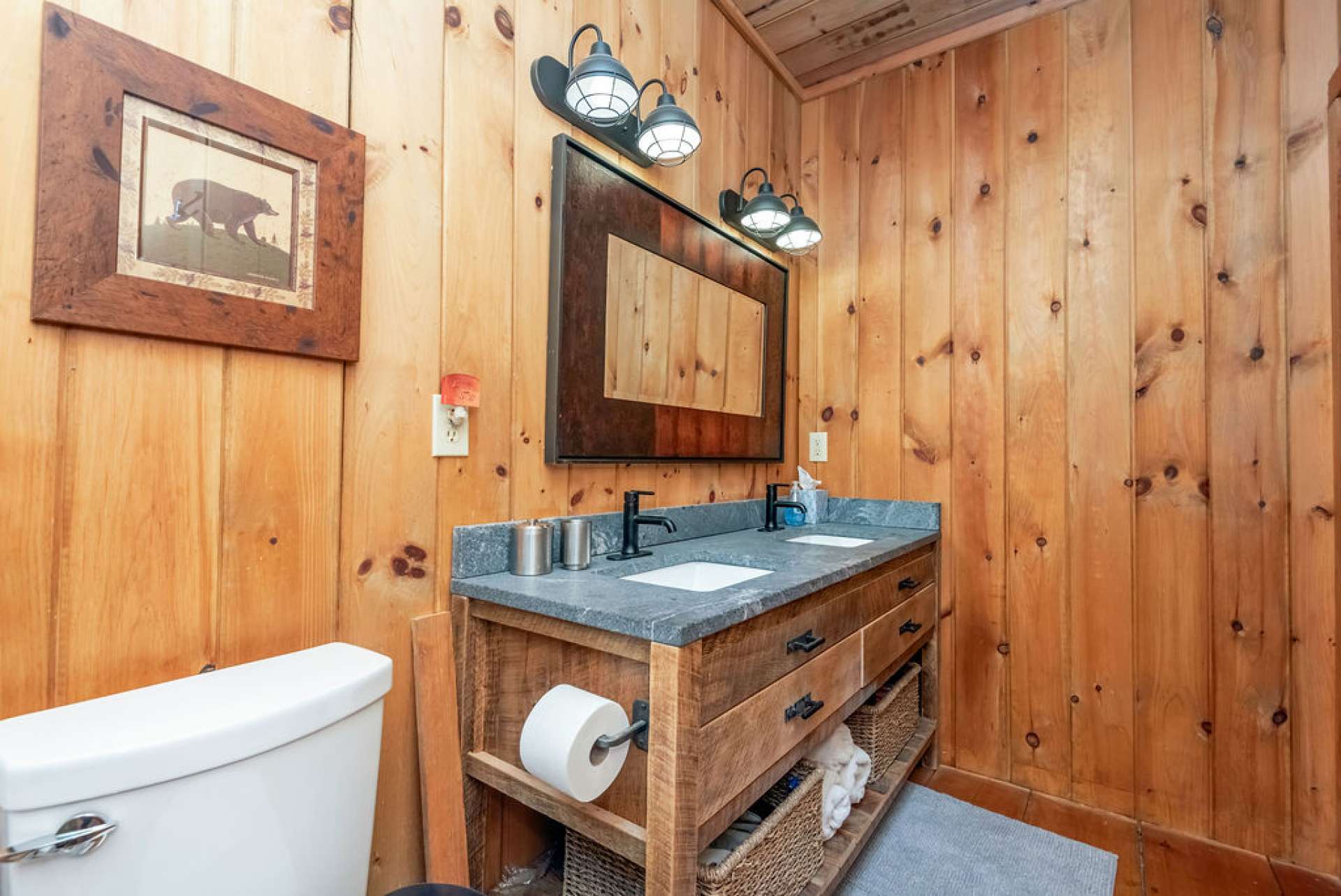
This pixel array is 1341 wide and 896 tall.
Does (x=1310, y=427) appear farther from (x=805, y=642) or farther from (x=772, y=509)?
(x=805, y=642)

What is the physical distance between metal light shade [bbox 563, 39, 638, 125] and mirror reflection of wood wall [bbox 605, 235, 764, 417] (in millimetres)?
281

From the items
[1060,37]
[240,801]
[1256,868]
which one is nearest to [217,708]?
[240,801]

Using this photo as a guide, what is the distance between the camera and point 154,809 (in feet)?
2.16

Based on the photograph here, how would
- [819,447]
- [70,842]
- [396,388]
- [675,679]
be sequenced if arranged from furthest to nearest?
[819,447] → [396,388] → [675,679] → [70,842]

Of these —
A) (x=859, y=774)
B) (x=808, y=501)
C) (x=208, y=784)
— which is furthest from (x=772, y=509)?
(x=208, y=784)

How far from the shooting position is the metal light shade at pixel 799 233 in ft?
6.72

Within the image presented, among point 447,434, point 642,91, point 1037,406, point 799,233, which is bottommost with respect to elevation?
point 447,434

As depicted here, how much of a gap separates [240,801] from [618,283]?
124cm

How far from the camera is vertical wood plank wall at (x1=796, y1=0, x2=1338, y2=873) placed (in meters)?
1.68

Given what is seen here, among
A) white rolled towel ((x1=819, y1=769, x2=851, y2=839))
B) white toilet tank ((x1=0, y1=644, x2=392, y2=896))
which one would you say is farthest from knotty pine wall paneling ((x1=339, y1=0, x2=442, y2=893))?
white rolled towel ((x1=819, y1=769, x2=851, y2=839))

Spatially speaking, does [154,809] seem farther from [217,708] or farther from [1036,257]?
[1036,257]

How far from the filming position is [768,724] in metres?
1.13

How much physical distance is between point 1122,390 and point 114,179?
237 cm

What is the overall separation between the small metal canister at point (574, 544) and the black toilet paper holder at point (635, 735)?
0.40 meters
